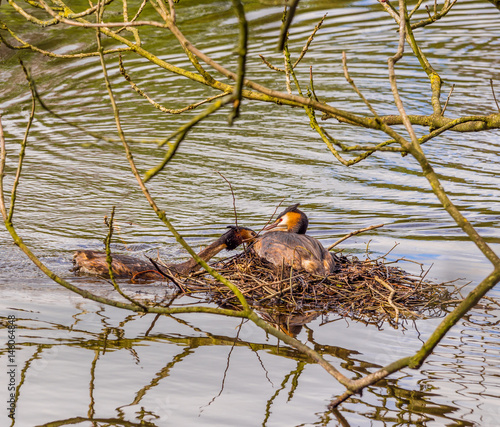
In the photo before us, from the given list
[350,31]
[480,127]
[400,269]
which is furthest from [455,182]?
[350,31]

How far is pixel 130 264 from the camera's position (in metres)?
6.78

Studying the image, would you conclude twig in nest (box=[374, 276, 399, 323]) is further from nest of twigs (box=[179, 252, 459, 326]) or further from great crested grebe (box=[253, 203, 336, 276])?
great crested grebe (box=[253, 203, 336, 276])

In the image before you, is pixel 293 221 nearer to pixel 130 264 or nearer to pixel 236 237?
pixel 236 237

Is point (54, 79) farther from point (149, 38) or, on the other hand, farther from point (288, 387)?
point (288, 387)

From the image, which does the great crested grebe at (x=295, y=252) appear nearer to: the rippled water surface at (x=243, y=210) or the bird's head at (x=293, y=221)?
the bird's head at (x=293, y=221)

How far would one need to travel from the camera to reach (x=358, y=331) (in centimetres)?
561

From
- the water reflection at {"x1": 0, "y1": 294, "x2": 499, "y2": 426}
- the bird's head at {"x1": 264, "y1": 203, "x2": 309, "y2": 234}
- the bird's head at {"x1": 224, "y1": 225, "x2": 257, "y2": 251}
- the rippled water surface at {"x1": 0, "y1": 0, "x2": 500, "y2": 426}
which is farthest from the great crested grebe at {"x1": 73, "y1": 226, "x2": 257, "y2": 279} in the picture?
the water reflection at {"x1": 0, "y1": 294, "x2": 499, "y2": 426}

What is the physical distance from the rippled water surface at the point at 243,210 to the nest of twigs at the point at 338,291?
28 cm

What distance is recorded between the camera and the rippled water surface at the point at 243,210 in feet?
14.7

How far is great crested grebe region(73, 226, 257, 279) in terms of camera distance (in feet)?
22.1

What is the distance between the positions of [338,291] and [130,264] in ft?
6.15

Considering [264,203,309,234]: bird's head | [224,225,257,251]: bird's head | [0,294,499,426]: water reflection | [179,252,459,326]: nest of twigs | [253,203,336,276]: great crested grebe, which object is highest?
[264,203,309,234]: bird's head

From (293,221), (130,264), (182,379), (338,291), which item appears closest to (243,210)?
(293,221)

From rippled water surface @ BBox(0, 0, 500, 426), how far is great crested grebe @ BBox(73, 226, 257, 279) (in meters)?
0.19
